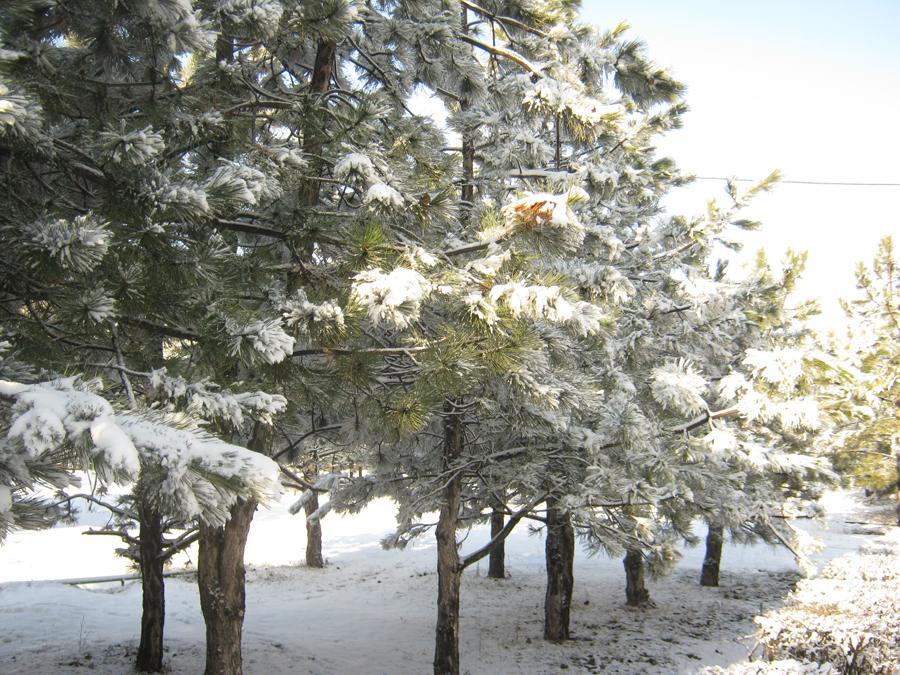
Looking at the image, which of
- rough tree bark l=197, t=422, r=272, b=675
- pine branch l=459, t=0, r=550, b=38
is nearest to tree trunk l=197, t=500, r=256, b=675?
rough tree bark l=197, t=422, r=272, b=675

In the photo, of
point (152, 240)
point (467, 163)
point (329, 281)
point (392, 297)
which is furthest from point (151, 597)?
point (467, 163)

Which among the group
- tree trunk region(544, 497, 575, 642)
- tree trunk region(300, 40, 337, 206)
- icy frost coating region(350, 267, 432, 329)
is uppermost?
tree trunk region(300, 40, 337, 206)

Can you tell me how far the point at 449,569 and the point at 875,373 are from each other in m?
12.8

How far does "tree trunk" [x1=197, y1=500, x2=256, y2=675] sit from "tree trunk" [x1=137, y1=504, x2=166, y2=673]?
2657mm

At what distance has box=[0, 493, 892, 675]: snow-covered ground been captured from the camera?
876cm

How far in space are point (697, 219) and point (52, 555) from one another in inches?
790

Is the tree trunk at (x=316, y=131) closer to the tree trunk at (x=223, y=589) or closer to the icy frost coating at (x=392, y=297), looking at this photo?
the icy frost coating at (x=392, y=297)

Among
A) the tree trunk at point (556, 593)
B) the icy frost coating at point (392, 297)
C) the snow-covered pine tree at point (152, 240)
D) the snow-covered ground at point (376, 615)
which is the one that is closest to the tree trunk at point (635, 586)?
the snow-covered ground at point (376, 615)

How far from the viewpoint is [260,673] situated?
7.98 meters

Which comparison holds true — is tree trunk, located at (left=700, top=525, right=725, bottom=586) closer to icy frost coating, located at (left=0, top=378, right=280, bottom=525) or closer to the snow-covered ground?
the snow-covered ground

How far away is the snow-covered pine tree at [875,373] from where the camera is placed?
13430 millimetres

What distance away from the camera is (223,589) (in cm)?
517

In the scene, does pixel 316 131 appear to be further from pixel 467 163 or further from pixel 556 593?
pixel 556 593

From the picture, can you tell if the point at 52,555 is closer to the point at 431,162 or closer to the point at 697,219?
the point at 431,162
